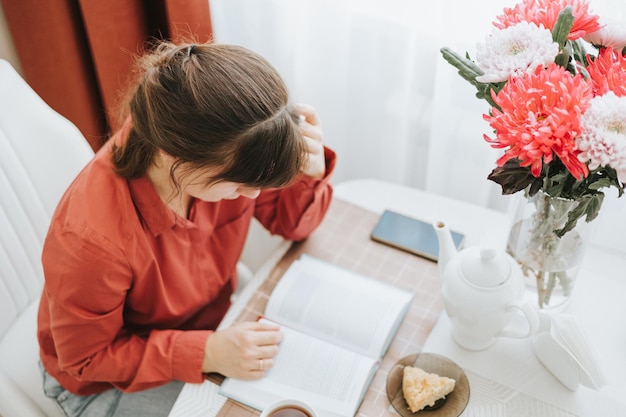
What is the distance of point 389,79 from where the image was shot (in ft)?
4.41

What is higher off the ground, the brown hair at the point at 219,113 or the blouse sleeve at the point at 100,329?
the brown hair at the point at 219,113

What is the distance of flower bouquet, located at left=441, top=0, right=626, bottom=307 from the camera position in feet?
2.19

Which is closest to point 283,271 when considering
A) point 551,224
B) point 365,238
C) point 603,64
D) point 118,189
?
point 365,238

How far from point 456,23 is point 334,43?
30 centimetres

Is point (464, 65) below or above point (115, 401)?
above

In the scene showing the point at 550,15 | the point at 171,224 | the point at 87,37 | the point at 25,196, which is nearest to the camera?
the point at 550,15

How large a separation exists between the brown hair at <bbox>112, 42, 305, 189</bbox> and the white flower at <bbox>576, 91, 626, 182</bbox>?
1.22 feet

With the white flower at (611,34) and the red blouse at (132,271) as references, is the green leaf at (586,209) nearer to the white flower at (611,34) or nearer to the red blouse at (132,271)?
the white flower at (611,34)

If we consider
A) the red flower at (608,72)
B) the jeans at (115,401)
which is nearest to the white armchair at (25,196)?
the jeans at (115,401)

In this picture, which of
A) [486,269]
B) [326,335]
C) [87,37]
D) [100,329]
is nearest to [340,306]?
[326,335]

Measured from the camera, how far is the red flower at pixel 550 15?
0.75 metres

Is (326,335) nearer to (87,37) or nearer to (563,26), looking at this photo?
(563,26)

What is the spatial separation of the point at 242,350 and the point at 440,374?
30 centimetres

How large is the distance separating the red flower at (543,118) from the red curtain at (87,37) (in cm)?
76
